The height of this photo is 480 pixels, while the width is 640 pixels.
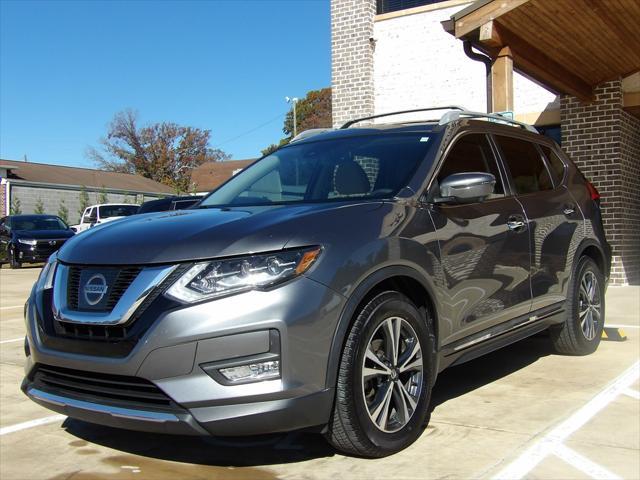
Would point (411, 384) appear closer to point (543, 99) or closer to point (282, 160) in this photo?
point (282, 160)

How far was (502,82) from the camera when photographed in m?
7.40

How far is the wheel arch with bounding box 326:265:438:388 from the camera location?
10.1 ft

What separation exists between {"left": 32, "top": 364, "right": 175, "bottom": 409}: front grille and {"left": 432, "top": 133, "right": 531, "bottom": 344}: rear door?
1.72 meters

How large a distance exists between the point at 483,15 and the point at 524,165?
8.74ft

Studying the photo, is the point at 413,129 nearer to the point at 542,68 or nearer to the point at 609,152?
the point at 542,68

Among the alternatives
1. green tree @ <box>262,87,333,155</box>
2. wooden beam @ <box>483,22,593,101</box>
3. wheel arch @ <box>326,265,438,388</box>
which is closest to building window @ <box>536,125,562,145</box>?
wooden beam @ <box>483,22,593,101</box>

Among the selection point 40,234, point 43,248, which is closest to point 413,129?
point 43,248

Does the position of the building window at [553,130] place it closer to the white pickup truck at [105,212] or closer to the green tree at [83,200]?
the white pickup truck at [105,212]

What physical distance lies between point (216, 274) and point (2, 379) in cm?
339

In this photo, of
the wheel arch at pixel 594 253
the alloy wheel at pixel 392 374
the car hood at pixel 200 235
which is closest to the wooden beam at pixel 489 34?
the wheel arch at pixel 594 253

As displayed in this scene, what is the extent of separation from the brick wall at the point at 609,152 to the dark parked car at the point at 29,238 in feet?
47.4

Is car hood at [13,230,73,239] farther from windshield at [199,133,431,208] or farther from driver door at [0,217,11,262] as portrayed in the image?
windshield at [199,133,431,208]

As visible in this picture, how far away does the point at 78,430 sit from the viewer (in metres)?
4.05

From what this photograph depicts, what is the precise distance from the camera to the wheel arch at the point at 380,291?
3.09 meters
